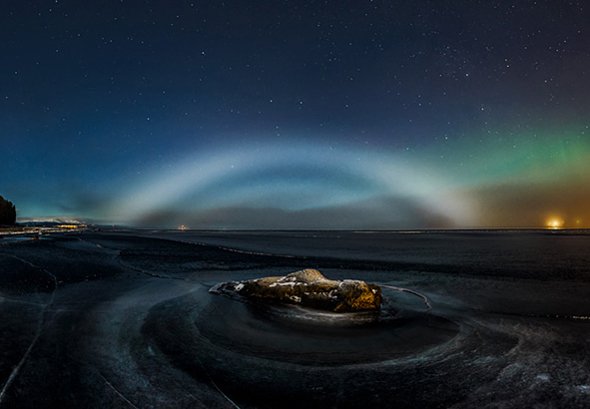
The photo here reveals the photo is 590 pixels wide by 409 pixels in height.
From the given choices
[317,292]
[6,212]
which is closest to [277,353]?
[317,292]

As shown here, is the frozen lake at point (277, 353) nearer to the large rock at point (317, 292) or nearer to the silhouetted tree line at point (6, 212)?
the large rock at point (317, 292)

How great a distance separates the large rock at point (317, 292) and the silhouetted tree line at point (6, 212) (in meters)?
152

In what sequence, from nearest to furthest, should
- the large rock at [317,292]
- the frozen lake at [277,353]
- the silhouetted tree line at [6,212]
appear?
the frozen lake at [277,353], the large rock at [317,292], the silhouetted tree line at [6,212]

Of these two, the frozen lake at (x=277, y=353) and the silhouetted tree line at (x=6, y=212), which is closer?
the frozen lake at (x=277, y=353)

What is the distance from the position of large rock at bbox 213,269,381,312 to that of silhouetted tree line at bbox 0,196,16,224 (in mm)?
151593

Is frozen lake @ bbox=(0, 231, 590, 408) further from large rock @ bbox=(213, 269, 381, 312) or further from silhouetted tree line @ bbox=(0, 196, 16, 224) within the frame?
silhouetted tree line @ bbox=(0, 196, 16, 224)

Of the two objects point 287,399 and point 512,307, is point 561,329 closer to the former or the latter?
point 512,307

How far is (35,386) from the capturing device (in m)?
5.05

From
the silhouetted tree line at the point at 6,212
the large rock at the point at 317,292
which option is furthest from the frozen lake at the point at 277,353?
the silhouetted tree line at the point at 6,212

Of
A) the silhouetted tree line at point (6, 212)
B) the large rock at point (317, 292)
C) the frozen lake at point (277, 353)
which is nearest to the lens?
the frozen lake at point (277, 353)

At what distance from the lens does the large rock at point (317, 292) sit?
11.0m

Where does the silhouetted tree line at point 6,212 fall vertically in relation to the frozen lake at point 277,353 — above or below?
above

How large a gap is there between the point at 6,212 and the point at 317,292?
161m

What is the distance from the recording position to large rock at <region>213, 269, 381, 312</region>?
11.0m
